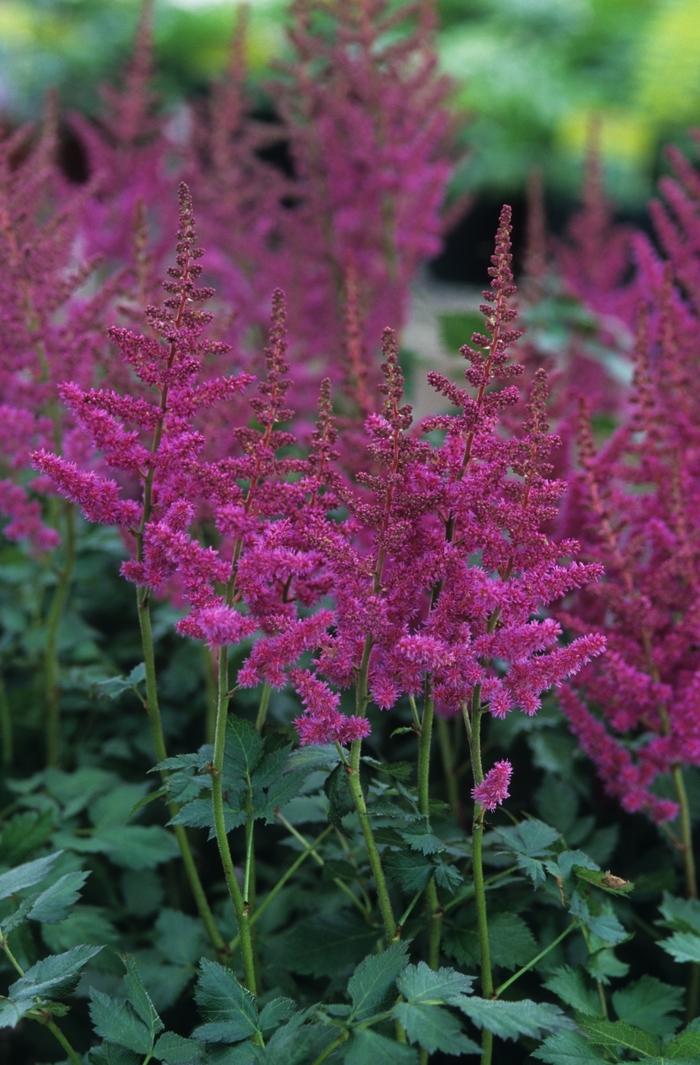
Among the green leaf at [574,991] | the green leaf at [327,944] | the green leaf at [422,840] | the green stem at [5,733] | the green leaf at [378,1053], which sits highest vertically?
the green leaf at [422,840]

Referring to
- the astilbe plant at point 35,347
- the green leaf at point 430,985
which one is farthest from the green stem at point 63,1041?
the astilbe plant at point 35,347

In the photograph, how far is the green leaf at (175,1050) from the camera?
1281 millimetres

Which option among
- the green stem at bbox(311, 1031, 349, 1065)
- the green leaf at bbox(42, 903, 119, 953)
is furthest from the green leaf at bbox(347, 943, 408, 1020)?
the green leaf at bbox(42, 903, 119, 953)

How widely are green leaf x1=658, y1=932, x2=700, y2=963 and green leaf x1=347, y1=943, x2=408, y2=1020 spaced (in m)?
0.38

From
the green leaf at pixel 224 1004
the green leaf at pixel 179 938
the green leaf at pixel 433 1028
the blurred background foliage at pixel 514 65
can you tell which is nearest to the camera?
the green leaf at pixel 433 1028

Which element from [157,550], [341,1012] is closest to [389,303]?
[157,550]

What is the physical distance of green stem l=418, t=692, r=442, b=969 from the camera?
1.36m

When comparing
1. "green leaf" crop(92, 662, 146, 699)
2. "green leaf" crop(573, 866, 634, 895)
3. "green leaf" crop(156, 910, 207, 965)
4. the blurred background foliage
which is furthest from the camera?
the blurred background foliage

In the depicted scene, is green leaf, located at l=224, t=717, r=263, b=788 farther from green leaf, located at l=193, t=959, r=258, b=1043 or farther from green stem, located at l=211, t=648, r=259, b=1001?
green leaf, located at l=193, t=959, r=258, b=1043

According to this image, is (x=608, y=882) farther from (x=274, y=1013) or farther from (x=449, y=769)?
(x=449, y=769)

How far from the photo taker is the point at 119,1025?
132 centimetres

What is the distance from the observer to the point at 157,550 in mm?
1307

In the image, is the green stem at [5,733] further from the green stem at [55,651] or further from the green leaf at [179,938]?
the green leaf at [179,938]

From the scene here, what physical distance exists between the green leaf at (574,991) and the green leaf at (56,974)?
0.58 meters
